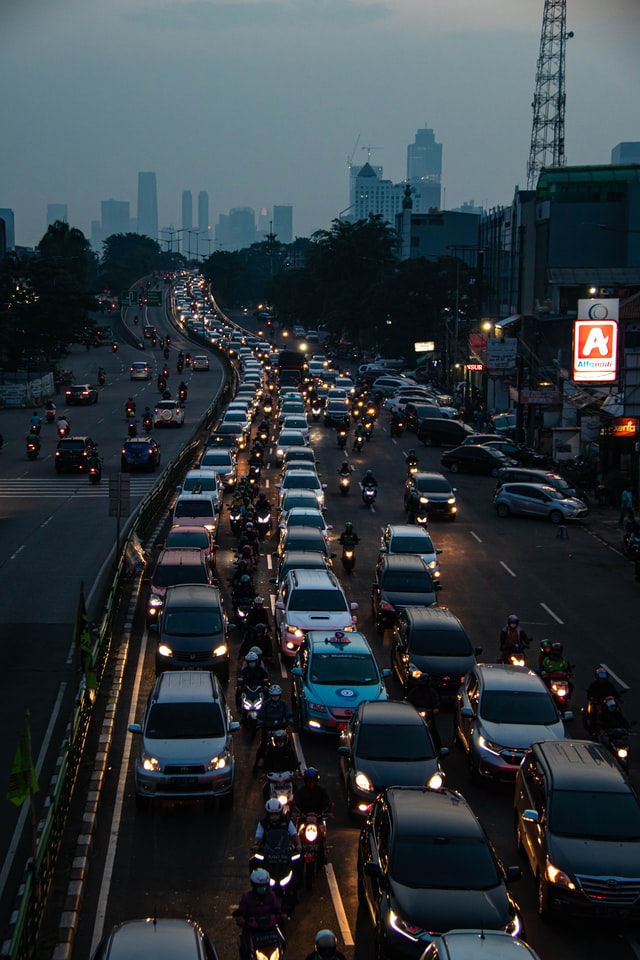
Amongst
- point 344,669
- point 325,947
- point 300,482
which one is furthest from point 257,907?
point 300,482

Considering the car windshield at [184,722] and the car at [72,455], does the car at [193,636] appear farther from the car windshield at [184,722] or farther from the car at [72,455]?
the car at [72,455]

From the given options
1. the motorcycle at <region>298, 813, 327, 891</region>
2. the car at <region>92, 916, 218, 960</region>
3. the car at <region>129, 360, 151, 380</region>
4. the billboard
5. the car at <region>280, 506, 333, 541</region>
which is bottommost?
the motorcycle at <region>298, 813, 327, 891</region>

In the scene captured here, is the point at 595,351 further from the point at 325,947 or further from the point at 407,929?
the point at 325,947

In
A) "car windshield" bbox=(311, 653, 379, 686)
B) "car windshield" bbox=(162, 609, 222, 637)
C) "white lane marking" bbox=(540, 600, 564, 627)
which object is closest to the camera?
"car windshield" bbox=(311, 653, 379, 686)

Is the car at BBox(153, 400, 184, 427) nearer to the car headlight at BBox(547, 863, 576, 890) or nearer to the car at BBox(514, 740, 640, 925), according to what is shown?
the car at BBox(514, 740, 640, 925)

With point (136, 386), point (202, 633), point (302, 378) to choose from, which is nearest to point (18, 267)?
point (136, 386)

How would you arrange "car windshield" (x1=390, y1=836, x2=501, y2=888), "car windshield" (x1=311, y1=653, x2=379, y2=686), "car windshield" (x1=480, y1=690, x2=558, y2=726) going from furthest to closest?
"car windshield" (x1=311, y1=653, x2=379, y2=686) < "car windshield" (x1=480, y1=690, x2=558, y2=726) < "car windshield" (x1=390, y1=836, x2=501, y2=888)

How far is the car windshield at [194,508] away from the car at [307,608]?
10565 millimetres

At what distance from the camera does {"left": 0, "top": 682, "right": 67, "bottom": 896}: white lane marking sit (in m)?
15.0

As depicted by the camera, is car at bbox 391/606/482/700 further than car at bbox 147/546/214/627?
No

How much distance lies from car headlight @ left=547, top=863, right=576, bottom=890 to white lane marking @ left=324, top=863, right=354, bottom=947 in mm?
2265

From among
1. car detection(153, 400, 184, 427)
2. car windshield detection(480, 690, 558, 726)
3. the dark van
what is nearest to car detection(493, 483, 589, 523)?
the dark van

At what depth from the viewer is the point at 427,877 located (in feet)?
41.2

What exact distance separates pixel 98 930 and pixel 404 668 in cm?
1015
